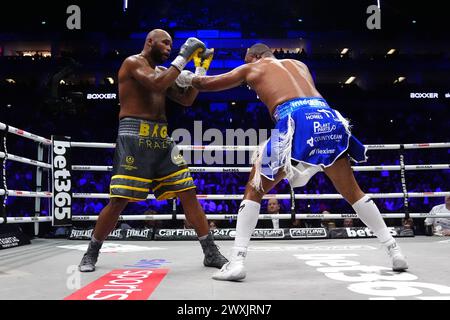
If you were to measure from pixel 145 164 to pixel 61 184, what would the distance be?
2057 millimetres

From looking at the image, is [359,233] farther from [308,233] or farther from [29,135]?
[29,135]

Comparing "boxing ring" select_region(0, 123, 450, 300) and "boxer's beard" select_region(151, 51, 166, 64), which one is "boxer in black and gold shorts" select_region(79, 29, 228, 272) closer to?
"boxer's beard" select_region(151, 51, 166, 64)

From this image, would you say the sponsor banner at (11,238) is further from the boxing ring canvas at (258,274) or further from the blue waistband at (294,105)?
the blue waistband at (294,105)

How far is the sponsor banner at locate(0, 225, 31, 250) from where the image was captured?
3320 mm

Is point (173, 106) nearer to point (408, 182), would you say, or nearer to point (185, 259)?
point (408, 182)

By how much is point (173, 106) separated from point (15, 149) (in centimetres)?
476

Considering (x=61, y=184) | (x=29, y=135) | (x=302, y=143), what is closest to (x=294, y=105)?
(x=302, y=143)

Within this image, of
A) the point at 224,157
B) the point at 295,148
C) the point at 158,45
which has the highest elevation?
the point at 158,45

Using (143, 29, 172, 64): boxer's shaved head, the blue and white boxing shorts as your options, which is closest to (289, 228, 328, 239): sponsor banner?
the blue and white boxing shorts

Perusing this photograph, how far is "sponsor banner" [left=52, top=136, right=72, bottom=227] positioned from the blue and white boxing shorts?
2565 mm

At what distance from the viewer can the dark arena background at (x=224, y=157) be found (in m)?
1.88

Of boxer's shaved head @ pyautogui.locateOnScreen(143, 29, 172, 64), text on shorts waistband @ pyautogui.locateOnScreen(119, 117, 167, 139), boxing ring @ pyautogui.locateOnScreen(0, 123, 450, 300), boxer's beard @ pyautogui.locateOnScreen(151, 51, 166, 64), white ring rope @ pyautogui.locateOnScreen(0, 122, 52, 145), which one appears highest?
boxer's shaved head @ pyautogui.locateOnScreen(143, 29, 172, 64)

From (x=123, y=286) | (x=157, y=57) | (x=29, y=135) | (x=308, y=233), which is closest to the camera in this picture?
(x=123, y=286)

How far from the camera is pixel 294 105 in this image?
2143 mm
